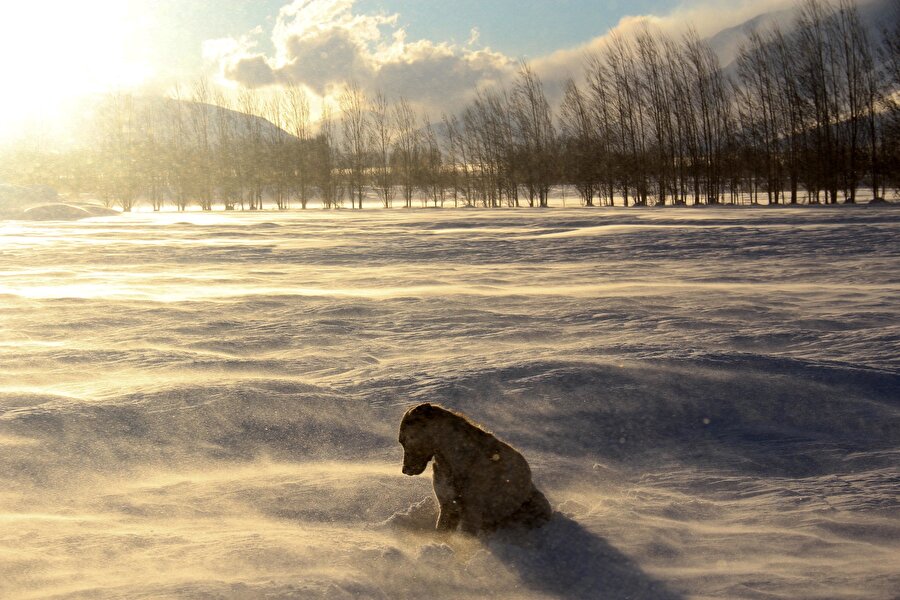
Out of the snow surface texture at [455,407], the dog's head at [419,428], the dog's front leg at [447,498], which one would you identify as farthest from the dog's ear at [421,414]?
the snow surface texture at [455,407]

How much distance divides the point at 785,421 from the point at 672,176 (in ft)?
79.1

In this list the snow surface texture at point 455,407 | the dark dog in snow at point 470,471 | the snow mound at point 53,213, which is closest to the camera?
the snow surface texture at point 455,407

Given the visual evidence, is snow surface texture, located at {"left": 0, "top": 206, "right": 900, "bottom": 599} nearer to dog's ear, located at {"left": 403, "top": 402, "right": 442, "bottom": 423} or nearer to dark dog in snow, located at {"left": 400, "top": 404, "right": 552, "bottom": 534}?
dark dog in snow, located at {"left": 400, "top": 404, "right": 552, "bottom": 534}

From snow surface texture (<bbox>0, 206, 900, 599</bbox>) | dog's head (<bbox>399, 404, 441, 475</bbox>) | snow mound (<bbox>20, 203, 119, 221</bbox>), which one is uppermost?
snow mound (<bbox>20, 203, 119, 221</bbox>)

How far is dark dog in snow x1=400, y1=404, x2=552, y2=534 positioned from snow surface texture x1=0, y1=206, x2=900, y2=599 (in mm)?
87

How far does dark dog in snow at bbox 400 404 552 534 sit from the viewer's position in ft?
6.97

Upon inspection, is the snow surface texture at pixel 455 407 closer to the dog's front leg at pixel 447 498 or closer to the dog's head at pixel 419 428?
the dog's front leg at pixel 447 498

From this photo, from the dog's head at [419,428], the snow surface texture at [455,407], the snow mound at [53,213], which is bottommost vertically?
the snow surface texture at [455,407]

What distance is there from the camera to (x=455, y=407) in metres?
3.26

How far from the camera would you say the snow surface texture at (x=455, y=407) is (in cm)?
194

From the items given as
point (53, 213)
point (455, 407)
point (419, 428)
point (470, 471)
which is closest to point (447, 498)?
point (470, 471)

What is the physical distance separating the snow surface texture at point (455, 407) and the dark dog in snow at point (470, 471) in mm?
87

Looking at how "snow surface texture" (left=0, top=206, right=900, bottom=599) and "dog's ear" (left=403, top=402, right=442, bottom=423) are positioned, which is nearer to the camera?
"snow surface texture" (left=0, top=206, right=900, bottom=599)

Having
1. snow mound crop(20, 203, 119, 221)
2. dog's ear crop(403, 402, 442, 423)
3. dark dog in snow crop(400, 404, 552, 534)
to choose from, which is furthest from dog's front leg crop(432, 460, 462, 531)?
snow mound crop(20, 203, 119, 221)
